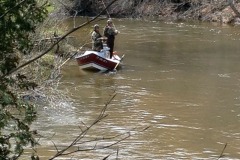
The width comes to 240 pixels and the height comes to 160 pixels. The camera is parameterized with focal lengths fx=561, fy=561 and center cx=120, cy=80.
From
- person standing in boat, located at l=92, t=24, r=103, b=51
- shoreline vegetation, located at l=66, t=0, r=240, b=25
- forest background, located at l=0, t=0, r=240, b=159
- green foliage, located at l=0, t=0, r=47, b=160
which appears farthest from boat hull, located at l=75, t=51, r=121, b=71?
shoreline vegetation, located at l=66, t=0, r=240, b=25

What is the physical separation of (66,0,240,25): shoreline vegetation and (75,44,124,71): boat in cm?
1808

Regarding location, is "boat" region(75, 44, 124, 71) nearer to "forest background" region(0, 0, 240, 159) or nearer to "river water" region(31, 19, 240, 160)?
"river water" region(31, 19, 240, 160)

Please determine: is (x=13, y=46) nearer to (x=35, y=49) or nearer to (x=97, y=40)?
(x=35, y=49)

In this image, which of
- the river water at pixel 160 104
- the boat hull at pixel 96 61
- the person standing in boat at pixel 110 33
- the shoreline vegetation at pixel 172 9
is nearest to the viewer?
the river water at pixel 160 104

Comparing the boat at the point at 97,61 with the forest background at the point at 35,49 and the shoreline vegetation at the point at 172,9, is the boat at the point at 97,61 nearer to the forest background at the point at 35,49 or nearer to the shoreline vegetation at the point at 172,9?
the forest background at the point at 35,49

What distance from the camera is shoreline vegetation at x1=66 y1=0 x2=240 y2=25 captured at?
38.1 meters

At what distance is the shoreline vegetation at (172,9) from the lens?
38.1m

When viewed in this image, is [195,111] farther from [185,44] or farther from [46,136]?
[185,44]

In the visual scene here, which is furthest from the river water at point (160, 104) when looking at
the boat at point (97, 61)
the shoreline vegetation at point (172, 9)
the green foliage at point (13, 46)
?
the shoreline vegetation at point (172, 9)

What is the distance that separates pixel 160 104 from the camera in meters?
15.1

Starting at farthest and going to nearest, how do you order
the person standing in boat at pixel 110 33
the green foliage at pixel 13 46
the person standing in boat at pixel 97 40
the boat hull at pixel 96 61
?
the person standing in boat at pixel 110 33
the boat hull at pixel 96 61
the person standing in boat at pixel 97 40
the green foliage at pixel 13 46

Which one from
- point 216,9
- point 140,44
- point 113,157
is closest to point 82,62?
→ point 140,44

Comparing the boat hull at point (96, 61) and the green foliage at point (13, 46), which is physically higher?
the green foliage at point (13, 46)

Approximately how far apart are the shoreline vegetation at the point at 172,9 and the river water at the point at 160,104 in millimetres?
11835
